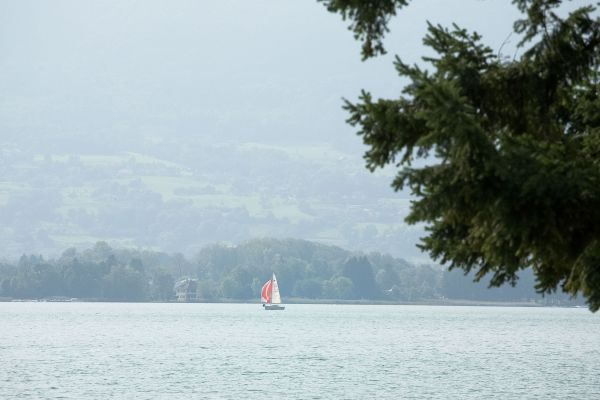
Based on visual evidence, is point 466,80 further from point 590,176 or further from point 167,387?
point 167,387

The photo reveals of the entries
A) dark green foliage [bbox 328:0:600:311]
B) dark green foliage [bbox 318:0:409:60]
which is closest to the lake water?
dark green foliage [bbox 328:0:600:311]

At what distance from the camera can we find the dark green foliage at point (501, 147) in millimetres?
14617

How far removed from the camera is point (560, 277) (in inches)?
778

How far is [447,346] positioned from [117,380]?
53420 millimetres

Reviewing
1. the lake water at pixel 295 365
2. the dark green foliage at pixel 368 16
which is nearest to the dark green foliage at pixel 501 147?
the dark green foliage at pixel 368 16

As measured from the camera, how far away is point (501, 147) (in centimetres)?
1495

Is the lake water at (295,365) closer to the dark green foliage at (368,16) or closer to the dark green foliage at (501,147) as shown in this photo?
the dark green foliage at (501,147)

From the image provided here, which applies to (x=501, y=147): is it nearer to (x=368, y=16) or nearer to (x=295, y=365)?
(x=368, y=16)

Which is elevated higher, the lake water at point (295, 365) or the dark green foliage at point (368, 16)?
the dark green foliage at point (368, 16)

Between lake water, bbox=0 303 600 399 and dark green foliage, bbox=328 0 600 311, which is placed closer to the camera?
dark green foliage, bbox=328 0 600 311

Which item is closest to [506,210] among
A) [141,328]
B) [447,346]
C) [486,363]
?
[486,363]

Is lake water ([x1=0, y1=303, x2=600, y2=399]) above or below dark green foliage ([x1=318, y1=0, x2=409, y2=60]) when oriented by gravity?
below

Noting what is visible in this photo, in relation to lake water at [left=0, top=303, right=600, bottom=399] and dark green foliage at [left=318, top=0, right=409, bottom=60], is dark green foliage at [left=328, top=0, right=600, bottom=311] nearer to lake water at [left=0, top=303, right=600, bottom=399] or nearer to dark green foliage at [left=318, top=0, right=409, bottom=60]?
dark green foliage at [left=318, top=0, right=409, bottom=60]

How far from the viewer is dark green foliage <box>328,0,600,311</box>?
14.6 metres
